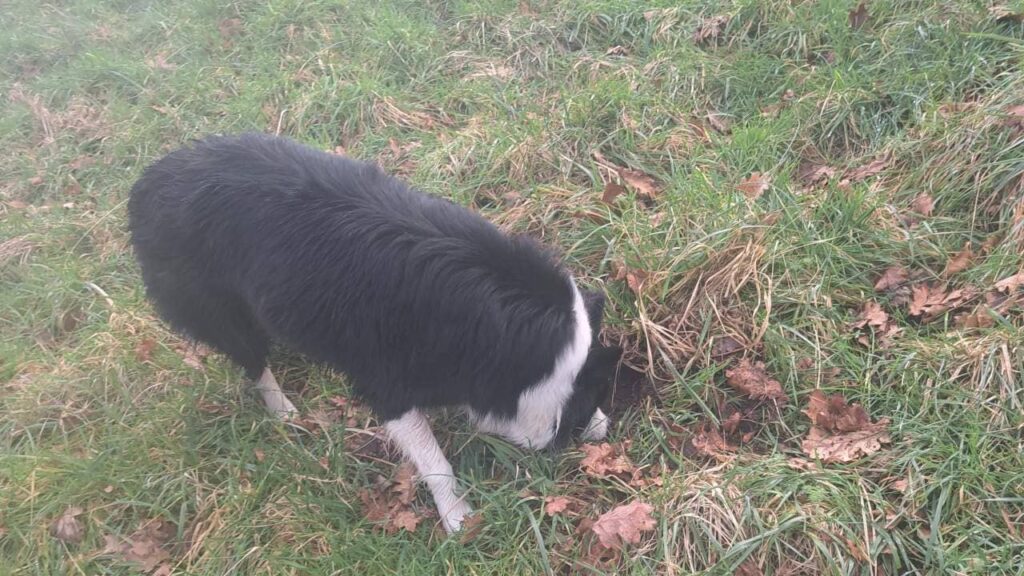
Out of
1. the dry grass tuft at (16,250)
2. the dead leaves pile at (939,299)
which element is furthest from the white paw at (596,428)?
the dry grass tuft at (16,250)

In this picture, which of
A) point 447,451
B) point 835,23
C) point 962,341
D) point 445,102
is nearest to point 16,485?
point 447,451

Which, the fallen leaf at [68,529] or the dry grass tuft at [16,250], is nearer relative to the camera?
the fallen leaf at [68,529]

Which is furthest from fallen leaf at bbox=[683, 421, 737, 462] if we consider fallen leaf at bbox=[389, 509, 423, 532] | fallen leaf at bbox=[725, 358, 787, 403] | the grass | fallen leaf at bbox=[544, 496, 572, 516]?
fallen leaf at bbox=[389, 509, 423, 532]

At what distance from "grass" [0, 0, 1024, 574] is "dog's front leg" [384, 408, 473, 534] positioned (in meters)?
0.10

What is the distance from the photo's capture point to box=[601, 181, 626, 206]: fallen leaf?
3.55 meters

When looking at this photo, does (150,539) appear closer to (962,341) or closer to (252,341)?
(252,341)

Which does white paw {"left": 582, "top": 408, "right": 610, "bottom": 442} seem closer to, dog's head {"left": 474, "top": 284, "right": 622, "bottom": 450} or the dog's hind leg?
dog's head {"left": 474, "top": 284, "right": 622, "bottom": 450}

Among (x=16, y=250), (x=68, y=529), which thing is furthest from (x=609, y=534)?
(x=16, y=250)

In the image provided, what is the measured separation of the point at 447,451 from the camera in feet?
9.73

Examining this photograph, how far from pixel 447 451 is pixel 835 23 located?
10.8 ft

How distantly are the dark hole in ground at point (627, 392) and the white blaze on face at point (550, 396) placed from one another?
1.34ft

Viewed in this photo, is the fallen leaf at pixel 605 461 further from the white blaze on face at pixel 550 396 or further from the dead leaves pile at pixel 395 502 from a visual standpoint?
the dead leaves pile at pixel 395 502

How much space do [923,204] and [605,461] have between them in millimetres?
1843

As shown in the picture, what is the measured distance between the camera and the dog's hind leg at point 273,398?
10.3 feet
